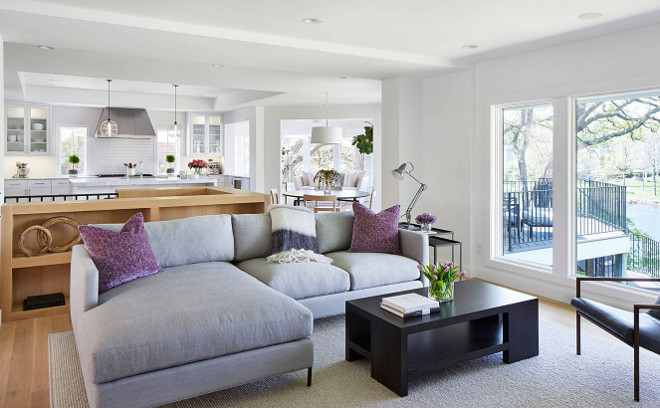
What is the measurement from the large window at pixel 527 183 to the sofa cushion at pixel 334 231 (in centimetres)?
198

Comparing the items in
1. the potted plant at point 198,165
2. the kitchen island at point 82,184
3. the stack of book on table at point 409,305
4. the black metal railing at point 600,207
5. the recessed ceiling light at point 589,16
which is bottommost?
the stack of book on table at point 409,305

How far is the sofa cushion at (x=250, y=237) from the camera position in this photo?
429 cm

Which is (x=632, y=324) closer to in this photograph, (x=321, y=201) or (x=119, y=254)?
(x=119, y=254)

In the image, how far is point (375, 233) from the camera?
4598 mm

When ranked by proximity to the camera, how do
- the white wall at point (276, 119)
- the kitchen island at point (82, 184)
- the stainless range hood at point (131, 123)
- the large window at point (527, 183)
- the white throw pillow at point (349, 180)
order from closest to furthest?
the large window at point (527, 183) < the kitchen island at point (82, 184) < the white wall at point (276, 119) < the stainless range hood at point (131, 123) < the white throw pillow at point (349, 180)

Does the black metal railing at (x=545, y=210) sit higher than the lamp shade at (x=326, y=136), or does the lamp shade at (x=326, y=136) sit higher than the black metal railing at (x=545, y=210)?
the lamp shade at (x=326, y=136)

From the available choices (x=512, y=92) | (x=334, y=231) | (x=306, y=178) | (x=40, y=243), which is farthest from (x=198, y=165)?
(x=512, y=92)

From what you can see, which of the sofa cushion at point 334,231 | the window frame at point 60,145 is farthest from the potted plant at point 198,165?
the sofa cushion at point 334,231

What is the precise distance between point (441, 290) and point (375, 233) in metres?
1.40

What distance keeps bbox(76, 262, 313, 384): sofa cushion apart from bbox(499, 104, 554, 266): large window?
11.0 feet

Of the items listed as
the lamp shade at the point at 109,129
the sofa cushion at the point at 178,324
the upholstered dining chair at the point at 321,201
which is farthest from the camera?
the lamp shade at the point at 109,129

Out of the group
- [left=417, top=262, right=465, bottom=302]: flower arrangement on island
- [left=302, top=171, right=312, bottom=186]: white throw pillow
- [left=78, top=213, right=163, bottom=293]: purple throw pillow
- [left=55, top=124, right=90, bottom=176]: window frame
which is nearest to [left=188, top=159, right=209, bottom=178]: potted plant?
[left=55, top=124, right=90, bottom=176]: window frame

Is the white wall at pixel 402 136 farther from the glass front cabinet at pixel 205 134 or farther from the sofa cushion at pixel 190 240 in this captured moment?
the glass front cabinet at pixel 205 134

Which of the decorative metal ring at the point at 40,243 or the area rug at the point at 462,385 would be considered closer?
the area rug at the point at 462,385
